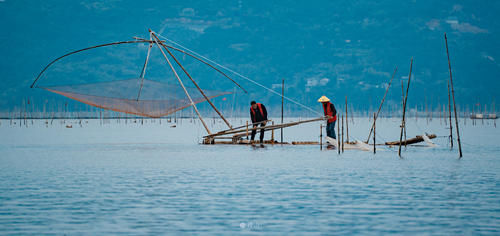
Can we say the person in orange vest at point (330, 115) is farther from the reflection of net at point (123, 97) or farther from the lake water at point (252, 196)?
the reflection of net at point (123, 97)

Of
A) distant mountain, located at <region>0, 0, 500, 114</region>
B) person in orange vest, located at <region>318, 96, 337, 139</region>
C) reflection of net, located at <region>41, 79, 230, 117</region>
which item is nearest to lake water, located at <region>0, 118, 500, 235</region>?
person in orange vest, located at <region>318, 96, 337, 139</region>

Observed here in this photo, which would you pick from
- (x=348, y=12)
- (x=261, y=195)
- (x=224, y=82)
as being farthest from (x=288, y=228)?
(x=348, y=12)

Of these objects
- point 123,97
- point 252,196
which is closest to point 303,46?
point 123,97

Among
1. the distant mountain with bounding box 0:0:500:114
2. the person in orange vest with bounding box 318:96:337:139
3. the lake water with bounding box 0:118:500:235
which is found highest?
the distant mountain with bounding box 0:0:500:114

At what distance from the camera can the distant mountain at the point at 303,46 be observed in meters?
160

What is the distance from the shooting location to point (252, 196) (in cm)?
937

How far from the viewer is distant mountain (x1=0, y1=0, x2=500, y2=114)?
526ft

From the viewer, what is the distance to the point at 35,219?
7.50m

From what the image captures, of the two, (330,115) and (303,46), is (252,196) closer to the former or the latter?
(330,115)

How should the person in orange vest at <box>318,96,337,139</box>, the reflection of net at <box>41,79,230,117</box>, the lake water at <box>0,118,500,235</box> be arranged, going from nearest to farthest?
the lake water at <box>0,118,500,235</box> < the person in orange vest at <box>318,96,337,139</box> < the reflection of net at <box>41,79,230,117</box>

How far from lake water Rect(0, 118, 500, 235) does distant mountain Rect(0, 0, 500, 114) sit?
139247mm

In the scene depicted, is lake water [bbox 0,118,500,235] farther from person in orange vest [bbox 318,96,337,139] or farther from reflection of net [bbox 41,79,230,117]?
reflection of net [bbox 41,79,230,117]

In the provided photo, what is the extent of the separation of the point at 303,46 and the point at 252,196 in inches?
6435

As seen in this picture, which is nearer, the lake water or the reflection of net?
the lake water
